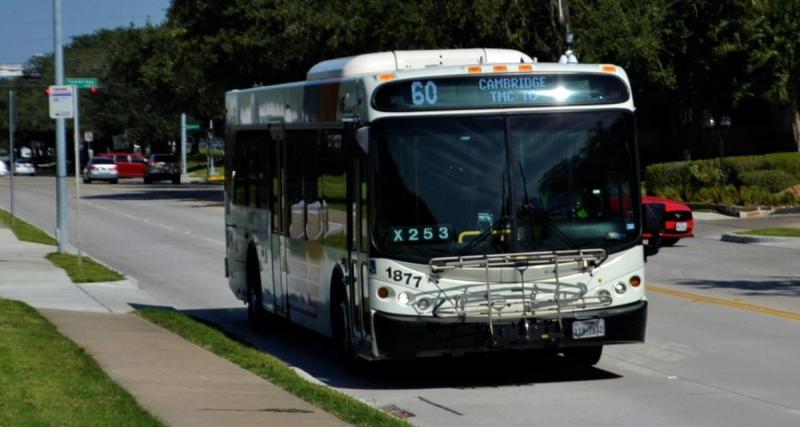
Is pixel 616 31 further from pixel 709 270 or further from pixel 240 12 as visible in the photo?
pixel 709 270

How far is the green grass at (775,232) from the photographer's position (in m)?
32.9

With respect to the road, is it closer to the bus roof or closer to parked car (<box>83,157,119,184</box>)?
the bus roof

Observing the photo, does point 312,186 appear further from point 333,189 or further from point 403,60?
point 403,60

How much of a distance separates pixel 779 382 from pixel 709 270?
41.6ft

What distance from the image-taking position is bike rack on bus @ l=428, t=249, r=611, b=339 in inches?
474

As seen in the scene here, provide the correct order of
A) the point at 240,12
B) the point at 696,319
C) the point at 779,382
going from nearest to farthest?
the point at 779,382 → the point at 696,319 → the point at 240,12

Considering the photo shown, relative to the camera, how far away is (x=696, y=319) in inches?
670

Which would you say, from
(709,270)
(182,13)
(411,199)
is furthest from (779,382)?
(182,13)

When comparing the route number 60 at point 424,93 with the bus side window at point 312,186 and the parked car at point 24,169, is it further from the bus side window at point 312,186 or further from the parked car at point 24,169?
the parked car at point 24,169

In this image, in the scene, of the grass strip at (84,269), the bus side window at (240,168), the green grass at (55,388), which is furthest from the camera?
the grass strip at (84,269)

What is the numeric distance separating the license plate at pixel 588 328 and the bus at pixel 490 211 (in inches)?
0.4

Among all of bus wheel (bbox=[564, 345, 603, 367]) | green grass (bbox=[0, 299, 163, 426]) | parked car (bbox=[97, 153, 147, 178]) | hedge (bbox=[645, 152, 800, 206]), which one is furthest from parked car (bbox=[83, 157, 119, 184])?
bus wheel (bbox=[564, 345, 603, 367])

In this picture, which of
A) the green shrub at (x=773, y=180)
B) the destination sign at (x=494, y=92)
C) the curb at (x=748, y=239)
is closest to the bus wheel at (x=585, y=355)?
the destination sign at (x=494, y=92)

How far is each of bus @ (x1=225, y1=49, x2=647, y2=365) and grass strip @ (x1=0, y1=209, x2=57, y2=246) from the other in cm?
2254
